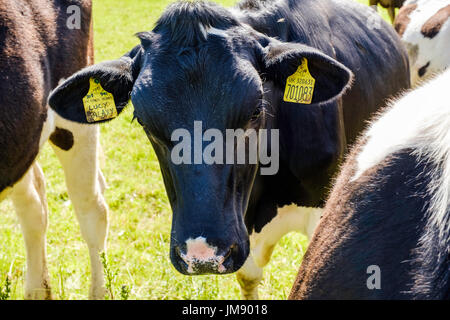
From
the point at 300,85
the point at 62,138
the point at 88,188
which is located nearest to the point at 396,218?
the point at 300,85

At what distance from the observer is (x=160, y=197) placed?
601 cm

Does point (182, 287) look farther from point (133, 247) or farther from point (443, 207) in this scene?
point (443, 207)

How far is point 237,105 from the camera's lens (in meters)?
2.30

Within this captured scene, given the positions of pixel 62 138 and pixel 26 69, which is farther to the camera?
pixel 62 138

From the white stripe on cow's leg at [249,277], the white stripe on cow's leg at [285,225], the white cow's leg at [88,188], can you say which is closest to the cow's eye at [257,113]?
the white stripe on cow's leg at [285,225]

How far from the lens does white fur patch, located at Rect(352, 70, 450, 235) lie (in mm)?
1293

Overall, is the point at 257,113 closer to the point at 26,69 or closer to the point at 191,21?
the point at 191,21

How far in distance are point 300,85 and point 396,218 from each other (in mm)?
1432

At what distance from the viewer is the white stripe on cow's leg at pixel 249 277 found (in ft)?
12.3

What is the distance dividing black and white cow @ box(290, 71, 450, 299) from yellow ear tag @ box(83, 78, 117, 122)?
1.45m

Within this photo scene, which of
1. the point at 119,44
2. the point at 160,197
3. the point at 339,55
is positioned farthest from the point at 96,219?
the point at 119,44

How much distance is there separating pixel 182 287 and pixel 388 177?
2708mm

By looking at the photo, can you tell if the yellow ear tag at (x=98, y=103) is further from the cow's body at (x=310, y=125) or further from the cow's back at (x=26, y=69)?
the cow's body at (x=310, y=125)

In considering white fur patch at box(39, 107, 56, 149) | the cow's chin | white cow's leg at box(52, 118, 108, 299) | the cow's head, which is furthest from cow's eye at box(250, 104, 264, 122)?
white cow's leg at box(52, 118, 108, 299)
